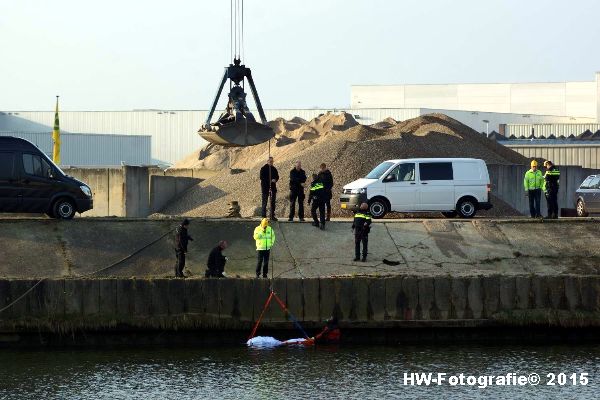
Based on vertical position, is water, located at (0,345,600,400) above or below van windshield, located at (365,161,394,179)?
below

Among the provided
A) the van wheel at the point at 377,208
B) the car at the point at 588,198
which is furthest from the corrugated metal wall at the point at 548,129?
the van wheel at the point at 377,208

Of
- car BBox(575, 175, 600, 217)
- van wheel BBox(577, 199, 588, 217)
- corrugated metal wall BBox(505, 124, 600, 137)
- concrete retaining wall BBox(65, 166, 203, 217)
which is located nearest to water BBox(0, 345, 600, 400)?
car BBox(575, 175, 600, 217)

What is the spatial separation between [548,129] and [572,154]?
74.5 feet

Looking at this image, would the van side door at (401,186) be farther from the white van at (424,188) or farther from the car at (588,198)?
the car at (588,198)

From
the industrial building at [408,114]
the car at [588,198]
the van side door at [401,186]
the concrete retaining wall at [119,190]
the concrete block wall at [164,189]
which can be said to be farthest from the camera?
the industrial building at [408,114]

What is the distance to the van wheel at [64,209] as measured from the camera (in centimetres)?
3334

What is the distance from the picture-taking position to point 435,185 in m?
35.9

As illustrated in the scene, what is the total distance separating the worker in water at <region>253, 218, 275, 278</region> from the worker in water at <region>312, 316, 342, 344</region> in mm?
2116

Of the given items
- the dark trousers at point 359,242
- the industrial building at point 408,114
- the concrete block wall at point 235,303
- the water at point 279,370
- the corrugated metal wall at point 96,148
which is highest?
the industrial building at point 408,114

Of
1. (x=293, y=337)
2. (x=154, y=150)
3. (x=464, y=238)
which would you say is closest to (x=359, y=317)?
(x=293, y=337)

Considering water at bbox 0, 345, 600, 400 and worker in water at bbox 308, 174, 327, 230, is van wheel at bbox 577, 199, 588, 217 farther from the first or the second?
water at bbox 0, 345, 600, 400

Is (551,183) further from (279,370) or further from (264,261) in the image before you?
(279,370)

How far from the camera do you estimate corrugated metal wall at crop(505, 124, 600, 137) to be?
85000 mm

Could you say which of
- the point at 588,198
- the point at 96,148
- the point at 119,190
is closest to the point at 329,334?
the point at 588,198
